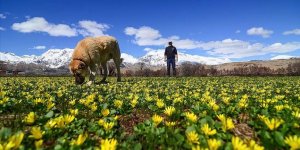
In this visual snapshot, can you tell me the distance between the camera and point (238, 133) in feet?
15.1

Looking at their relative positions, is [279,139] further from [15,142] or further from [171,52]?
[171,52]

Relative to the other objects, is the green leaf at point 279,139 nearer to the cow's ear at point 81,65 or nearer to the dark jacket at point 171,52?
the cow's ear at point 81,65

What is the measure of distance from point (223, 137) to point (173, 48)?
2491cm

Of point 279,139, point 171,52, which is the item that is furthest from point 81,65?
point 171,52

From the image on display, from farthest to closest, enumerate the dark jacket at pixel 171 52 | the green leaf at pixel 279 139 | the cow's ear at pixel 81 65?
the dark jacket at pixel 171 52, the cow's ear at pixel 81 65, the green leaf at pixel 279 139

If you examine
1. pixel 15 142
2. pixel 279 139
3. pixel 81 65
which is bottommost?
pixel 279 139

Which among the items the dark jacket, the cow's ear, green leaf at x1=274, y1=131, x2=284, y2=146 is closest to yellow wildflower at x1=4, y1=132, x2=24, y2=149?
green leaf at x1=274, y1=131, x2=284, y2=146

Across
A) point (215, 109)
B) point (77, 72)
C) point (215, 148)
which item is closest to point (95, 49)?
point (77, 72)

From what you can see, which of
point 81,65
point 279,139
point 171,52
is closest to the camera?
point 279,139

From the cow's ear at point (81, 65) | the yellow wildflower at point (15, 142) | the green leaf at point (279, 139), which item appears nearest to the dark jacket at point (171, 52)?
the cow's ear at point (81, 65)

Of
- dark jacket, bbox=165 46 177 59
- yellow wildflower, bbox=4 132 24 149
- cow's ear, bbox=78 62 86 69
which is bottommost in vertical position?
yellow wildflower, bbox=4 132 24 149

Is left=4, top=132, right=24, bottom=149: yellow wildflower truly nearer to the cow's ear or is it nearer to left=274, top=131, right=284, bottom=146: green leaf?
left=274, top=131, right=284, bottom=146: green leaf

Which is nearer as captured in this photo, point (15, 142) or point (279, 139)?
point (15, 142)

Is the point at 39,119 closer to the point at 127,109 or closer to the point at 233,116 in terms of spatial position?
the point at 127,109
